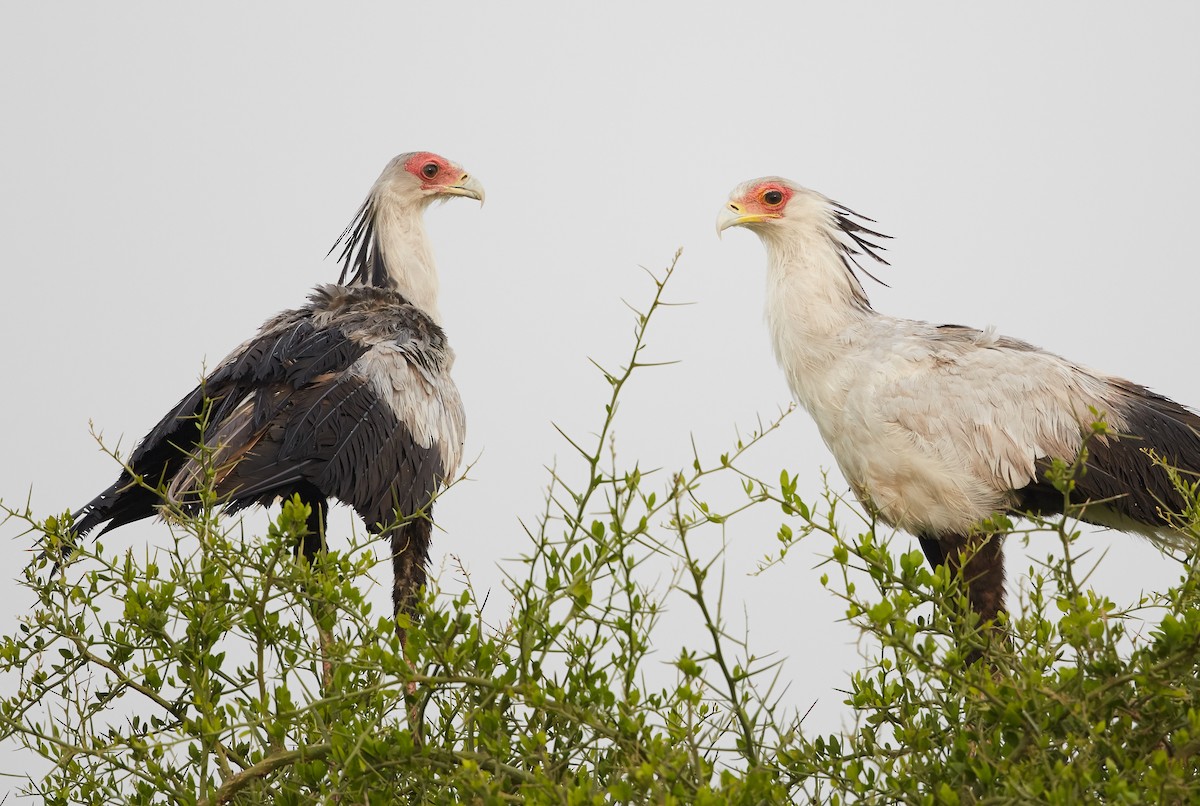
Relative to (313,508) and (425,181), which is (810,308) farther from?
(313,508)

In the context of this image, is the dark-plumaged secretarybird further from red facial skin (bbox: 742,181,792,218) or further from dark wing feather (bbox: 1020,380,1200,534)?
dark wing feather (bbox: 1020,380,1200,534)

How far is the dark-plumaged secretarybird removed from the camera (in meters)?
4.29

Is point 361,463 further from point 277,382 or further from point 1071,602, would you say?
point 1071,602

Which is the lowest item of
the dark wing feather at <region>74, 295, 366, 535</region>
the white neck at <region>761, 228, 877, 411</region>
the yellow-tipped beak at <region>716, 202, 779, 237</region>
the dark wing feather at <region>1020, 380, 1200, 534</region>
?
the dark wing feather at <region>1020, 380, 1200, 534</region>

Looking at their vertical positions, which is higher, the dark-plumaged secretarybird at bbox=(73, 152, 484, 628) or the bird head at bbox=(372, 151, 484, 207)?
the bird head at bbox=(372, 151, 484, 207)

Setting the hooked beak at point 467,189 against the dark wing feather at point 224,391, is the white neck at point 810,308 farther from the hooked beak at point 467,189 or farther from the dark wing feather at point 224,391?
the dark wing feather at point 224,391

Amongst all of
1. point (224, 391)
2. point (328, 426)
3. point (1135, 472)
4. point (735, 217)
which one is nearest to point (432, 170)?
point (735, 217)

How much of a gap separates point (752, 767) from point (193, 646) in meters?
1.22

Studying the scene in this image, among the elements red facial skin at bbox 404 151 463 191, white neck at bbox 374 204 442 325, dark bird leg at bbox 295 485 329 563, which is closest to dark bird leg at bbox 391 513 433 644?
dark bird leg at bbox 295 485 329 563

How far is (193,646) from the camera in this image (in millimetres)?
2559

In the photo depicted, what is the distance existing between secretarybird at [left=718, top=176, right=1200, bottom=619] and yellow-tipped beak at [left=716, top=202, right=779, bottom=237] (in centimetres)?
29

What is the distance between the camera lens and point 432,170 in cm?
603

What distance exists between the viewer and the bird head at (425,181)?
601 cm

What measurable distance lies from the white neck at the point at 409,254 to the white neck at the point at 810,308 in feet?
5.16
